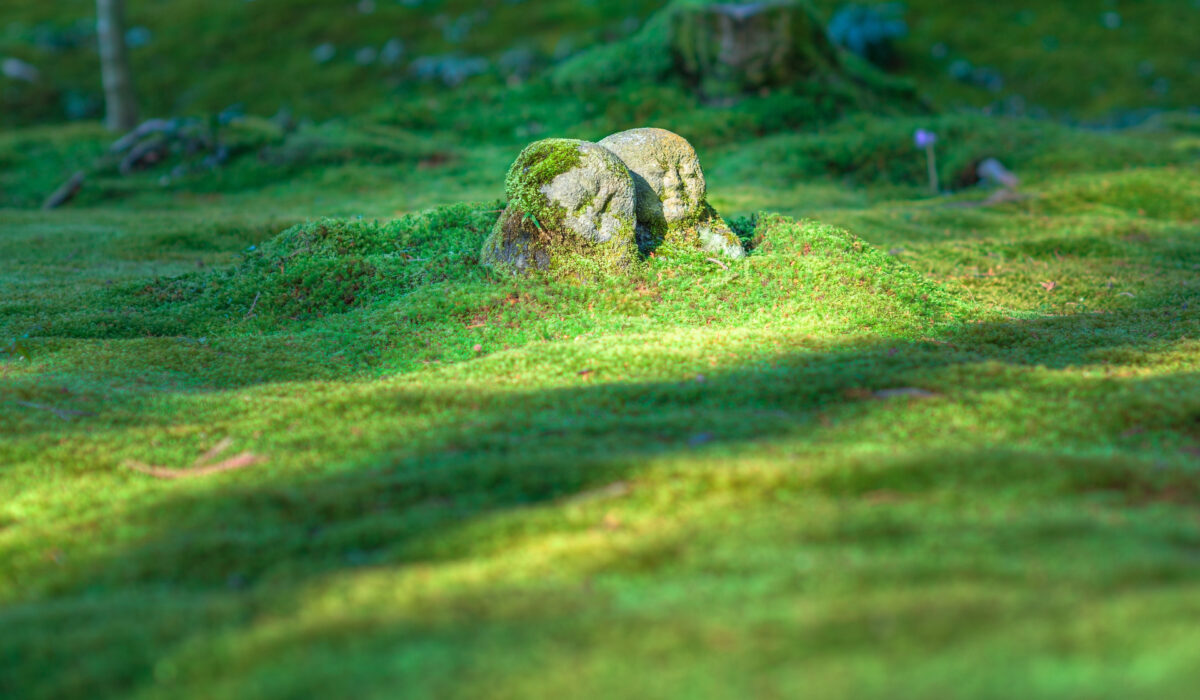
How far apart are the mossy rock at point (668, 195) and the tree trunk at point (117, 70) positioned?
1328 cm

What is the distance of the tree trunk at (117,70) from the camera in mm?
17047

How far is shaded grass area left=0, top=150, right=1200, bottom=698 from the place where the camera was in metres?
2.70

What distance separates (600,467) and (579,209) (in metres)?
3.48

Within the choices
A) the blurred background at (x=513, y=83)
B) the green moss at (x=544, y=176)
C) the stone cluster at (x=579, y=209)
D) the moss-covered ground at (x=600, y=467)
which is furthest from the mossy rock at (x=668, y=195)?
the blurred background at (x=513, y=83)

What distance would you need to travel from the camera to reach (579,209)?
23.3 feet

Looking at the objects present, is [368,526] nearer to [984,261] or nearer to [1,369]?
[1,369]

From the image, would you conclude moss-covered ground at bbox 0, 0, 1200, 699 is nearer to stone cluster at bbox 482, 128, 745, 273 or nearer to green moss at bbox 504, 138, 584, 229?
stone cluster at bbox 482, 128, 745, 273

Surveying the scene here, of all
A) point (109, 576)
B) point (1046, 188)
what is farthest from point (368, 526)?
point (1046, 188)

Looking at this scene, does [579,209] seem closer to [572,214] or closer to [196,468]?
[572,214]

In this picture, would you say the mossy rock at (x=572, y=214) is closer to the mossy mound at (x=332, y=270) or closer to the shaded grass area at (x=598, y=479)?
the shaded grass area at (x=598, y=479)

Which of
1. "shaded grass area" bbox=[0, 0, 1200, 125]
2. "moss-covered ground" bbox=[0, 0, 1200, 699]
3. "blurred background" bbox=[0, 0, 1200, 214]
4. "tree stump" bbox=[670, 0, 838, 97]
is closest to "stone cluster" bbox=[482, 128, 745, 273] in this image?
"moss-covered ground" bbox=[0, 0, 1200, 699]

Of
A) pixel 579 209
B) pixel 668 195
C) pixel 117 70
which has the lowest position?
pixel 668 195

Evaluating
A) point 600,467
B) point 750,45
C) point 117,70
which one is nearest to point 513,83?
point 750,45

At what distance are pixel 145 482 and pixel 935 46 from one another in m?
22.9
